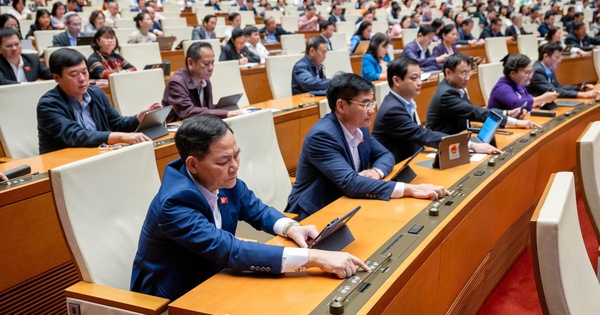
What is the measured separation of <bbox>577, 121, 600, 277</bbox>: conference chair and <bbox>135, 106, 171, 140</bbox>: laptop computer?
1.65 meters

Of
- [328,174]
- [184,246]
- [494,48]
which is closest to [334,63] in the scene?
[494,48]

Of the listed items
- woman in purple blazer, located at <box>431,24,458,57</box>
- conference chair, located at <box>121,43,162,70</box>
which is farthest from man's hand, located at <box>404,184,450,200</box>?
woman in purple blazer, located at <box>431,24,458,57</box>

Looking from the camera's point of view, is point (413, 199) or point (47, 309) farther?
point (47, 309)

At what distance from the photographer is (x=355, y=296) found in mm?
1193

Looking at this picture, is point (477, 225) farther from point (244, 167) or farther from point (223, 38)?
point (223, 38)

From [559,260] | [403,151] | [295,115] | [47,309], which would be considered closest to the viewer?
[559,260]

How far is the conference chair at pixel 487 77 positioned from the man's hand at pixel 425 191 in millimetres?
2451

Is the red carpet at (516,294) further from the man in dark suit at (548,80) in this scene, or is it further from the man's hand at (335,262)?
the man in dark suit at (548,80)

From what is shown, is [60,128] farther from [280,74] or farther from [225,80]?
[280,74]

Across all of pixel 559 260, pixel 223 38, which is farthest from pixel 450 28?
pixel 559 260

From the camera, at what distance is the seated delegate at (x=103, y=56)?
3.96 meters

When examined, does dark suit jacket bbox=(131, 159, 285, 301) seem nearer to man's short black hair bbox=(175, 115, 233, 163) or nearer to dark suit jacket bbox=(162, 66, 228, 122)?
man's short black hair bbox=(175, 115, 233, 163)

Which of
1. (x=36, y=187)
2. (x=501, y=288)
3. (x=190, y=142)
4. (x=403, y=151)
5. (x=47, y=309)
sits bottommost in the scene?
(x=501, y=288)

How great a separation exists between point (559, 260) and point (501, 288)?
1391 millimetres
